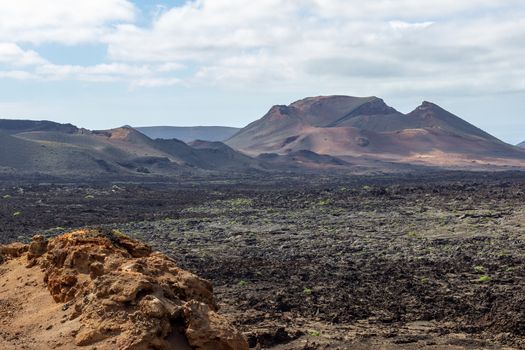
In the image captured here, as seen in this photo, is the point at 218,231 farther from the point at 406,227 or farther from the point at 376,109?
the point at 376,109

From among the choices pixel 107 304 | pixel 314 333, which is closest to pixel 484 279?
pixel 314 333

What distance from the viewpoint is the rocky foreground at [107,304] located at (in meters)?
8.68

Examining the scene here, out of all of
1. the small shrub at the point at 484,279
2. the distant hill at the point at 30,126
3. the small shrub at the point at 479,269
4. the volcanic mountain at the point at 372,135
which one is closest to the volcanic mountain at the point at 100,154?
the distant hill at the point at 30,126

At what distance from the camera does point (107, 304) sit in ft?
29.7

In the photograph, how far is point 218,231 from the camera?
31578 millimetres

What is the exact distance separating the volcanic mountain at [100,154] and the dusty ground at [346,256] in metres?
42.5

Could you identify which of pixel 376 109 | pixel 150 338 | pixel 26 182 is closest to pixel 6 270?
pixel 150 338

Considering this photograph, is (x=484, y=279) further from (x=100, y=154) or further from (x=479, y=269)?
(x=100, y=154)

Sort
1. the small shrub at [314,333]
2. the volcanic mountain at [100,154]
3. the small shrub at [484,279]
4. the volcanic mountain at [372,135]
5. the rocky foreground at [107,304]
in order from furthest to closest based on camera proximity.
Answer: the volcanic mountain at [372,135] < the volcanic mountain at [100,154] < the small shrub at [484,279] < the small shrub at [314,333] < the rocky foreground at [107,304]

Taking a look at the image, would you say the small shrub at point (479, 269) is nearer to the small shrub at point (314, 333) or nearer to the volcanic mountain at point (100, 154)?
the small shrub at point (314, 333)

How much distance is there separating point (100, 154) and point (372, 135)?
65.3 metres

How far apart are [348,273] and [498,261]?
15.7 feet

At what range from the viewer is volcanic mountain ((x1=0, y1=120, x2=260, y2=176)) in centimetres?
9269

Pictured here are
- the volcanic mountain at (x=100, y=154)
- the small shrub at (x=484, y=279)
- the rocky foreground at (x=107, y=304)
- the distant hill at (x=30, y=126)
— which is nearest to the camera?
the rocky foreground at (x=107, y=304)
